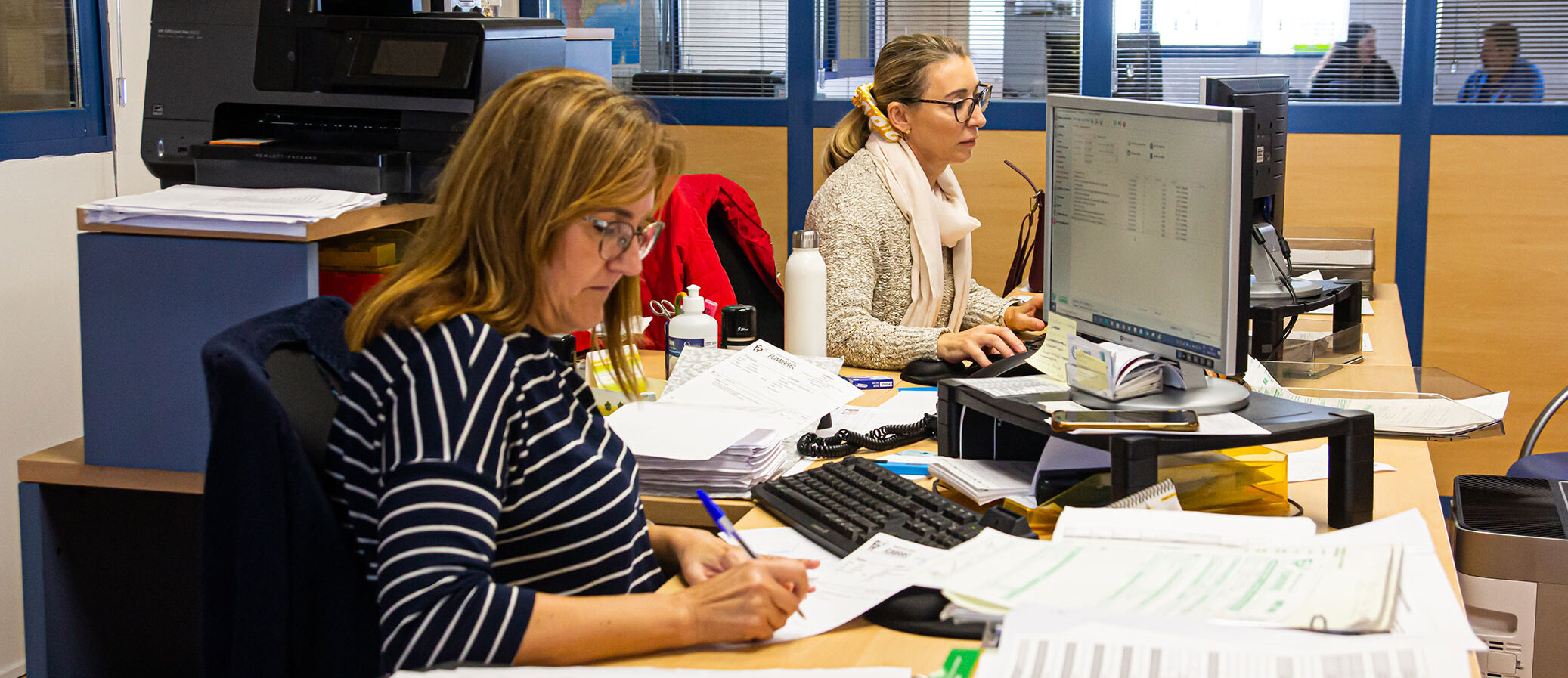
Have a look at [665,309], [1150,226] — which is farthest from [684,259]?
[1150,226]

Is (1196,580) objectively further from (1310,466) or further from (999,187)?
(999,187)

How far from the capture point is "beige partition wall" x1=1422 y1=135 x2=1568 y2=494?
11.9 feet

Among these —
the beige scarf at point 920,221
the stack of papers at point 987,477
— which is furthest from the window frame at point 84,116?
the stack of papers at point 987,477

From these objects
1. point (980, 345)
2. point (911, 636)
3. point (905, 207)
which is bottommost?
point (911, 636)

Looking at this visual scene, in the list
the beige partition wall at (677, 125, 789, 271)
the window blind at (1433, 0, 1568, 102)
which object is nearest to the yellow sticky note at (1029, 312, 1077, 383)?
the beige partition wall at (677, 125, 789, 271)

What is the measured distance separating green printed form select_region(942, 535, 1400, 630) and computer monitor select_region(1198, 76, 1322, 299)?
1321 mm

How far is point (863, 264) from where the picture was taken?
2.51 metres

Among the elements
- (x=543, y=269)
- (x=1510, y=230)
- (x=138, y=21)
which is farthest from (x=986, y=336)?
(x=1510, y=230)

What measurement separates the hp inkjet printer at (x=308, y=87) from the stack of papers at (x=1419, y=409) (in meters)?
1.41

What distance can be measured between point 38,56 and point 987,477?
2.34m

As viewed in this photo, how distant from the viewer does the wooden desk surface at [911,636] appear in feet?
3.39

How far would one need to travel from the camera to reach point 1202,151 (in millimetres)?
1382

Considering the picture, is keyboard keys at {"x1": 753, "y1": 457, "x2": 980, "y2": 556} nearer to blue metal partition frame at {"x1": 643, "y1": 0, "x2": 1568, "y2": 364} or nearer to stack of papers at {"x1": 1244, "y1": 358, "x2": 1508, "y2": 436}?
stack of papers at {"x1": 1244, "y1": 358, "x2": 1508, "y2": 436}

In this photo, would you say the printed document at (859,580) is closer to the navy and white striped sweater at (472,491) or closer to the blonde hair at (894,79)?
the navy and white striped sweater at (472,491)
